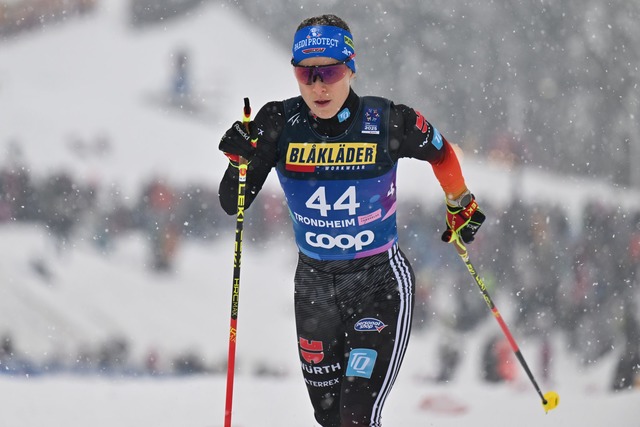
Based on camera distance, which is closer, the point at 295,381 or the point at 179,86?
the point at 295,381

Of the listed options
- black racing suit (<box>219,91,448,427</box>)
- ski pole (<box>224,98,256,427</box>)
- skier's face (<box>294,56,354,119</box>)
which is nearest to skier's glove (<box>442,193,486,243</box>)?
black racing suit (<box>219,91,448,427</box>)

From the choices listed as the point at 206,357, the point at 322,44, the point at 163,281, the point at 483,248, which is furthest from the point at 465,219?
the point at 163,281

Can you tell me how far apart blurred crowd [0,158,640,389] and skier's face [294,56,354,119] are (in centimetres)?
707

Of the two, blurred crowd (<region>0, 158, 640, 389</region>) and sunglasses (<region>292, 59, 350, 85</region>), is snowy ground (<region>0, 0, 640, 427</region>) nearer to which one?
blurred crowd (<region>0, 158, 640, 389</region>)

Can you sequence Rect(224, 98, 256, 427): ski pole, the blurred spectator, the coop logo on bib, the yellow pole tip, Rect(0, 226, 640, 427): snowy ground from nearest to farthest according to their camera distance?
1. Rect(224, 98, 256, 427): ski pole
2. the coop logo on bib
3. the yellow pole tip
4. Rect(0, 226, 640, 427): snowy ground
5. the blurred spectator

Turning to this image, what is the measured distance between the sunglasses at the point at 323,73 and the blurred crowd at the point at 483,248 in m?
7.14

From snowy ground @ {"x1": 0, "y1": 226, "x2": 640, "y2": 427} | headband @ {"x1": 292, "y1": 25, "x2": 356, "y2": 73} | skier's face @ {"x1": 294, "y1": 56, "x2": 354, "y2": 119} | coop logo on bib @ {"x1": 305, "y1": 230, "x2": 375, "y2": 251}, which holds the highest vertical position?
headband @ {"x1": 292, "y1": 25, "x2": 356, "y2": 73}

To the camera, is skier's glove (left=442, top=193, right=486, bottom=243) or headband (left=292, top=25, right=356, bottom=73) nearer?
headband (left=292, top=25, right=356, bottom=73)

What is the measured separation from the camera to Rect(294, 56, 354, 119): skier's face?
3373 millimetres

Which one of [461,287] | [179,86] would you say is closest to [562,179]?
[461,287]

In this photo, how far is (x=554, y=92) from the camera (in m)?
15.7

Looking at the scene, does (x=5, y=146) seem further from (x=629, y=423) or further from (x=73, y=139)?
(x=629, y=423)

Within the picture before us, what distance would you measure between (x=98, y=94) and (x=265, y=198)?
5974 millimetres

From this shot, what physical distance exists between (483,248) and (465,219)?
783 cm
